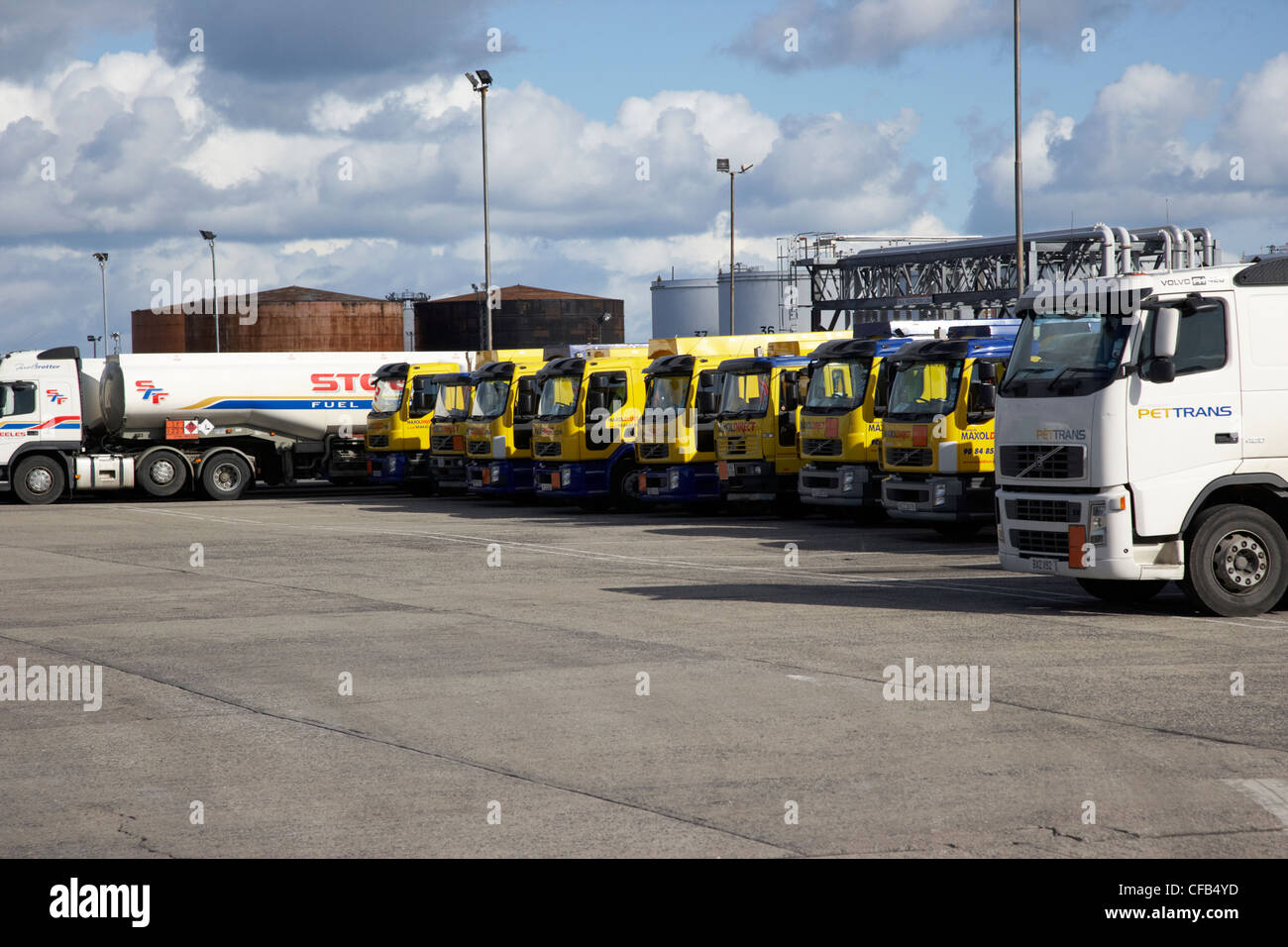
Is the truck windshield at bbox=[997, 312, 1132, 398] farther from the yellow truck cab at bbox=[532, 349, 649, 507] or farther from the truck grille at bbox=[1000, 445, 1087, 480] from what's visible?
the yellow truck cab at bbox=[532, 349, 649, 507]

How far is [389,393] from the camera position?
36344mm

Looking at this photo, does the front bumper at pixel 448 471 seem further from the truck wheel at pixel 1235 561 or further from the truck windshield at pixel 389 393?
the truck wheel at pixel 1235 561

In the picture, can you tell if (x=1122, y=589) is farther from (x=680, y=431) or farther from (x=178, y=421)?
(x=178, y=421)

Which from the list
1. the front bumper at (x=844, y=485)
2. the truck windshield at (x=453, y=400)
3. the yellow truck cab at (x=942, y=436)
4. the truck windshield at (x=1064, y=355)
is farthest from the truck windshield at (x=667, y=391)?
the truck windshield at (x=1064, y=355)

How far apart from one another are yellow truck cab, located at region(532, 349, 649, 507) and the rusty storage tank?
59.9 metres

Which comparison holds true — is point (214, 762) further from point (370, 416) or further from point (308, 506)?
point (370, 416)

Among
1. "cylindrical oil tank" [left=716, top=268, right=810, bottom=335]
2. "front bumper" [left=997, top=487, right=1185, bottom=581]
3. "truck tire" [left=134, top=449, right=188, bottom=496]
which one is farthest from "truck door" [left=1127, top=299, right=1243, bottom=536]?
"cylindrical oil tank" [left=716, top=268, right=810, bottom=335]

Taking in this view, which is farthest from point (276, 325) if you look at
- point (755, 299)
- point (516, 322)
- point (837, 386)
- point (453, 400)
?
point (837, 386)

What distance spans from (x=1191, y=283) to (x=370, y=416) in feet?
84.5

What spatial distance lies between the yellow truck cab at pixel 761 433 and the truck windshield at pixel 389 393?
37.4 ft

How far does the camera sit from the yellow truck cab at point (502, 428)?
1251 inches
